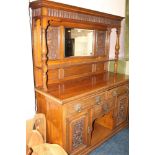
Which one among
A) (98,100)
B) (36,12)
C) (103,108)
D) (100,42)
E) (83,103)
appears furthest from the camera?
(100,42)

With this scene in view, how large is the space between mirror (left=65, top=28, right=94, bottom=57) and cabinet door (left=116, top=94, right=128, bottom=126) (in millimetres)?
825

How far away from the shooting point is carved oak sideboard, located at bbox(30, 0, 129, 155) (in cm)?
184

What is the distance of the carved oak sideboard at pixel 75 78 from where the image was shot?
1842 mm

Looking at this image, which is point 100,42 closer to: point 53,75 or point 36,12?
point 53,75

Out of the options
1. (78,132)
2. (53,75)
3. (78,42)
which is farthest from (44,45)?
(78,132)

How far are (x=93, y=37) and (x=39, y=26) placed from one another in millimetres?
988

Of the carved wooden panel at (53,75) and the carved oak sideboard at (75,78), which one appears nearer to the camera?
the carved oak sideboard at (75,78)

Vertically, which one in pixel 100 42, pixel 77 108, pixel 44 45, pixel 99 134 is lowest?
pixel 99 134

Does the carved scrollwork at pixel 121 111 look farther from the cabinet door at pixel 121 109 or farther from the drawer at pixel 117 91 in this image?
the drawer at pixel 117 91

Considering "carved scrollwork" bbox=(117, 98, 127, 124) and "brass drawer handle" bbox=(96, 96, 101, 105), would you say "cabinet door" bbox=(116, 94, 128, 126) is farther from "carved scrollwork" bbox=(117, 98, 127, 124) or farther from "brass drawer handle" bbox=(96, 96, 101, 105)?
"brass drawer handle" bbox=(96, 96, 101, 105)

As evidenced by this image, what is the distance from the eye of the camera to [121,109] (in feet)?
8.80

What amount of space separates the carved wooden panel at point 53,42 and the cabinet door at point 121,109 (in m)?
1.12

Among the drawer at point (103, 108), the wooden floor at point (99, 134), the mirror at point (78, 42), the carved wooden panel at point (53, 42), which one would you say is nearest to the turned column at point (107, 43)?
the mirror at point (78, 42)

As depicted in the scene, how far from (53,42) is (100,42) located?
0.95m
